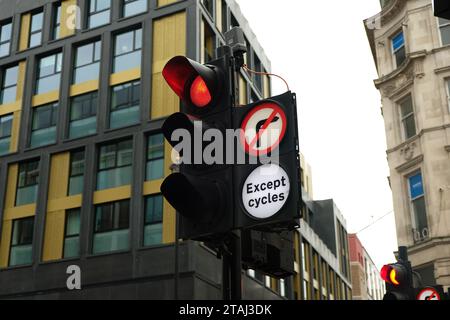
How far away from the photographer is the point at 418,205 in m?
24.5

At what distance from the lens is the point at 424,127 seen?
2456 centimetres

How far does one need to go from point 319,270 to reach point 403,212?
29777 mm

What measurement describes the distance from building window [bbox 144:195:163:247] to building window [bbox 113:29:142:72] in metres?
7.70

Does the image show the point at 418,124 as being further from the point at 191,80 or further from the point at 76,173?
the point at 191,80

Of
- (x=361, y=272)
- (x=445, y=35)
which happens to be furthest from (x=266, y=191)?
(x=361, y=272)

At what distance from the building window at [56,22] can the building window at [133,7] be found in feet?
14.8

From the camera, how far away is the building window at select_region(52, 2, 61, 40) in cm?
3606

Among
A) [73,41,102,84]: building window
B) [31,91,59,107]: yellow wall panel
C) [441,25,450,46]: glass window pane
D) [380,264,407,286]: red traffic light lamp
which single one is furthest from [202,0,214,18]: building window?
[380,264,407,286]: red traffic light lamp

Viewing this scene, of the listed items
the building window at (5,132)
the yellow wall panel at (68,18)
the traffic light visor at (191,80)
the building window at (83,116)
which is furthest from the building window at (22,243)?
the traffic light visor at (191,80)

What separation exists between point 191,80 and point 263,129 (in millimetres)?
770

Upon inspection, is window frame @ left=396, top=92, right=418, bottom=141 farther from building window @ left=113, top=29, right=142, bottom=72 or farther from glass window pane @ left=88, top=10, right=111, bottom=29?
glass window pane @ left=88, top=10, right=111, bottom=29

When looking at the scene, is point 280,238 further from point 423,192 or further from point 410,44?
point 410,44

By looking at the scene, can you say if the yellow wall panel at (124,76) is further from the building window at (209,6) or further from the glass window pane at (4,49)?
the glass window pane at (4,49)
